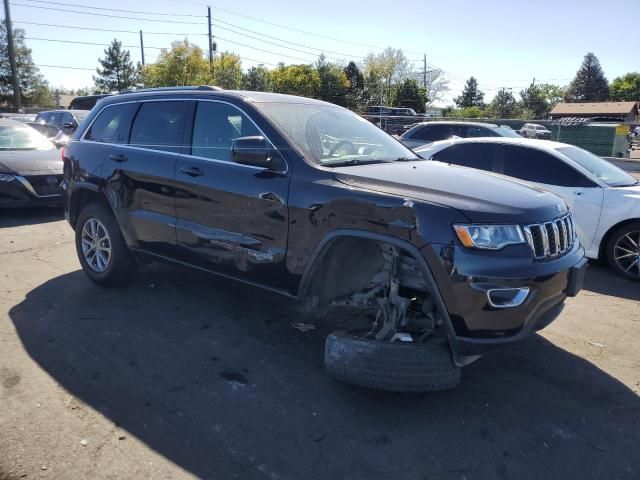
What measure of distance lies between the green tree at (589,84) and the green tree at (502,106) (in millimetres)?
33572

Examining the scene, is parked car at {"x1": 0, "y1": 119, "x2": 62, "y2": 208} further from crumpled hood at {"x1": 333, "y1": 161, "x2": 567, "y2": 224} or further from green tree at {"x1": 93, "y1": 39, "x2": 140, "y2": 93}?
green tree at {"x1": 93, "y1": 39, "x2": 140, "y2": 93}

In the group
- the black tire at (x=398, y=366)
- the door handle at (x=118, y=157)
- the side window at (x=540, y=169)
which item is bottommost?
the black tire at (x=398, y=366)

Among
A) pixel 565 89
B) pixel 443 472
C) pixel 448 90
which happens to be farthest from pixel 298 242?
pixel 565 89

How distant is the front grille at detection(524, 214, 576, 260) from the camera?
317cm

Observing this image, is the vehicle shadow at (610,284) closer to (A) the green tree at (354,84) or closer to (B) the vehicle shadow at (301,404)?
(B) the vehicle shadow at (301,404)

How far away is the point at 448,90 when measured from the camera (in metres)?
86.2

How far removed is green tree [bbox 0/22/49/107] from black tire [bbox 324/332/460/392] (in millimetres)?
61244

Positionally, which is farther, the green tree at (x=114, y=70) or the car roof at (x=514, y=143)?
the green tree at (x=114, y=70)

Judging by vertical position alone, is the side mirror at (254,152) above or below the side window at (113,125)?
below

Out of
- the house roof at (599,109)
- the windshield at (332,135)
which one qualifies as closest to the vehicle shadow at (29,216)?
the windshield at (332,135)

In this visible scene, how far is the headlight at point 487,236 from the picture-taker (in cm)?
302

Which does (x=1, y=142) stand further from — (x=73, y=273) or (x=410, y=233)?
(x=410, y=233)

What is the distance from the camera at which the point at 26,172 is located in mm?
8602

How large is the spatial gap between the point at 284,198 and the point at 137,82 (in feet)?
227
